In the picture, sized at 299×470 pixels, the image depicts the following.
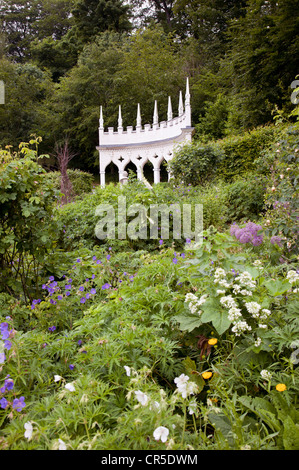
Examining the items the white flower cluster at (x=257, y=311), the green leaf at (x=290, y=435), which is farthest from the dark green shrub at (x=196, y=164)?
the green leaf at (x=290, y=435)

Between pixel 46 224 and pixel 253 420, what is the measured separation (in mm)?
2656

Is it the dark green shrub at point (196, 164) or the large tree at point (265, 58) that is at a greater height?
the large tree at point (265, 58)

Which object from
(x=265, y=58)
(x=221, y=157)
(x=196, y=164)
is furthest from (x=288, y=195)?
(x=265, y=58)

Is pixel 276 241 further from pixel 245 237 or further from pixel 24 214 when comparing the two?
pixel 24 214

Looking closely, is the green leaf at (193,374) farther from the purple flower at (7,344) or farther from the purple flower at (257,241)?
the purple flower at (257,241)

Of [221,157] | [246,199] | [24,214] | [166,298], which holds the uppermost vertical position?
[221,157]

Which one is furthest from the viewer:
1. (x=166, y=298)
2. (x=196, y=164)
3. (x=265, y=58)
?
(x=265, y=58)

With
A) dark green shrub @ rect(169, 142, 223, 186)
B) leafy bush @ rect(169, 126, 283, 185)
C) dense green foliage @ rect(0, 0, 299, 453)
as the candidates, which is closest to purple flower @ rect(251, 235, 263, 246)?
dense green foliage @ rect(0, 0, 299, 453)

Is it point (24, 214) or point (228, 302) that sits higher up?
point (24, 214)

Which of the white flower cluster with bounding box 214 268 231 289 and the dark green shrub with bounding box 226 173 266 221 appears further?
the dark green shrub with bounding box 226 173 266 221

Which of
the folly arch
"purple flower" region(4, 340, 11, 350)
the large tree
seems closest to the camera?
"purple flower" region(4, 340, 11, 350)

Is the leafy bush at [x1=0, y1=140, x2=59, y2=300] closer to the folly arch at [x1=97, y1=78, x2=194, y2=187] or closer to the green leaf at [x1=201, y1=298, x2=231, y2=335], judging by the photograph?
the green leaf at [x1=201, y1=298, x2=231, y2=335]

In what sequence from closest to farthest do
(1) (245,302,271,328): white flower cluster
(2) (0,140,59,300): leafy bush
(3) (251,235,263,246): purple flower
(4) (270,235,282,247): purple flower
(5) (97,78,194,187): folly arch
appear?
(1) (245,302,271,328): white flower cluster, (2) (0,140,59,300): leafy bush, (4) (270,235,282,247): purple flower, (3) (251,235,263,246): purple flower, (5) (97,78,194,187): folly arch
